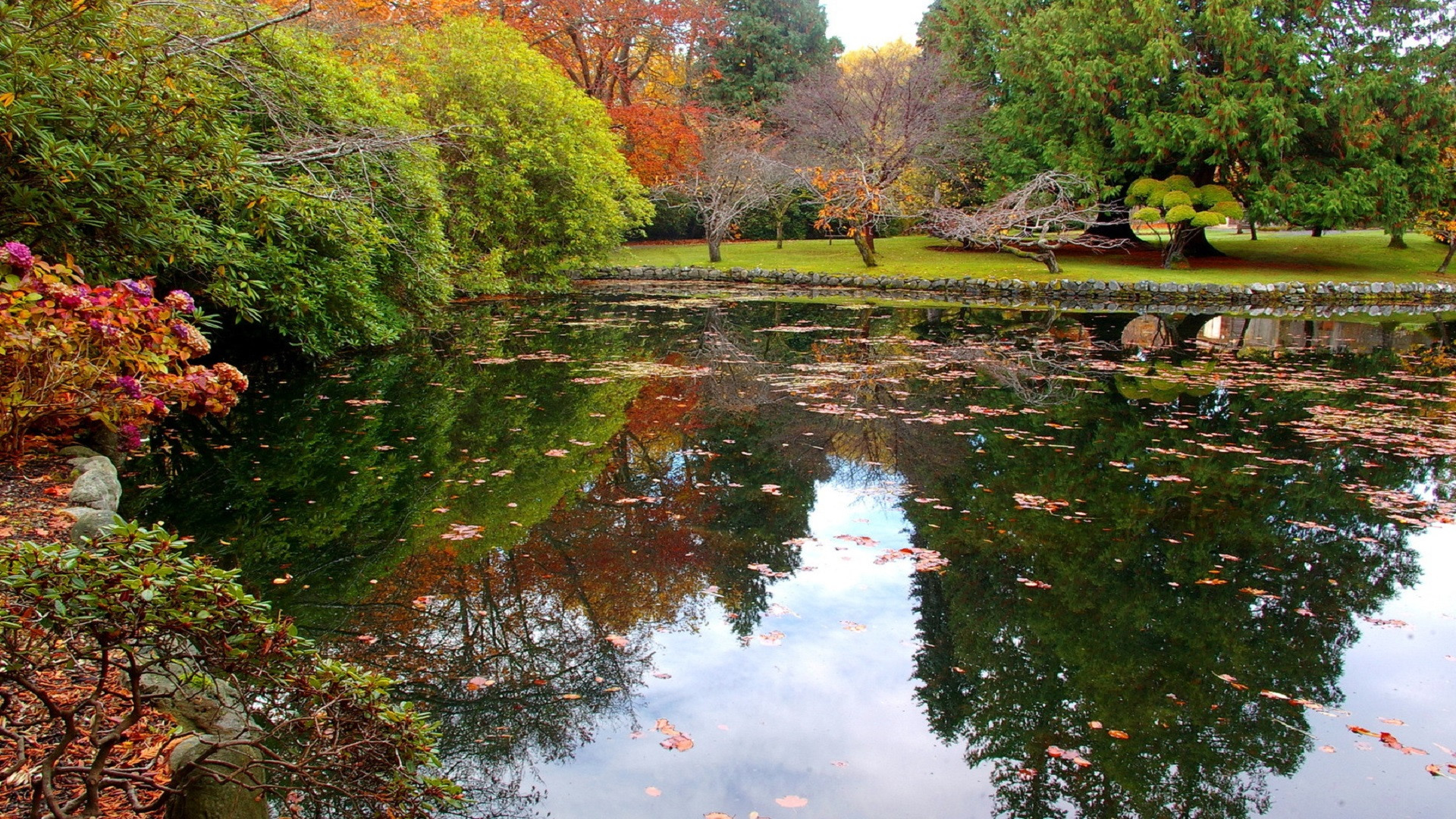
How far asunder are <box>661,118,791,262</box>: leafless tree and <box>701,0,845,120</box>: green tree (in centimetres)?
492

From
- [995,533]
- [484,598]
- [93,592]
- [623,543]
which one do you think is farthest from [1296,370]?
[93,592]

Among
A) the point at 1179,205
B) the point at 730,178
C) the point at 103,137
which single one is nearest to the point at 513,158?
the point at 730,178

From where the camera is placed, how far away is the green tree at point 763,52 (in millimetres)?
37750

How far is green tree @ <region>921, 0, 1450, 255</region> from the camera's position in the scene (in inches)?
887

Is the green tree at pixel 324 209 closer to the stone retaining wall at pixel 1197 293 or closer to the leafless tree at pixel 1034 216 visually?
the stone retaining wall at pixel 1197 293

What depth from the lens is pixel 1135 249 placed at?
28.8 m

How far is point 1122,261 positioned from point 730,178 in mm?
11733

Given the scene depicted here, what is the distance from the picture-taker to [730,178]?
28250mm

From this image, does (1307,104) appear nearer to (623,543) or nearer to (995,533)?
(995,533)

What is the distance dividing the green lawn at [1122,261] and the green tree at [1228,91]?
1.64 m

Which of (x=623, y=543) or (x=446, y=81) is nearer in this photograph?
(x=623, y=543)

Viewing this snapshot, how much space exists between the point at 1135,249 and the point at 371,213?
25.2 meters

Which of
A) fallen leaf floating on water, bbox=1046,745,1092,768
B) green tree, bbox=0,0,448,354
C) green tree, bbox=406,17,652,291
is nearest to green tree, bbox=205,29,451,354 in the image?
green tree, bbox=0,0,448,354

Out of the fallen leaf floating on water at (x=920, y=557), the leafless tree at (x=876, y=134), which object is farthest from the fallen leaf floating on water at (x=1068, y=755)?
the leafless tree at (x=876, y=134)
